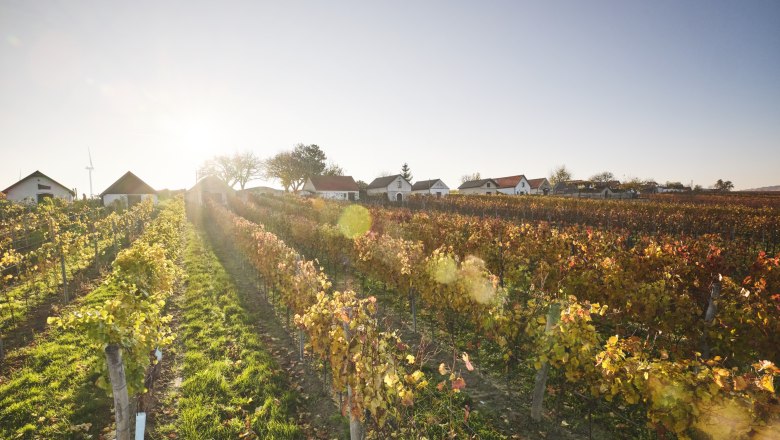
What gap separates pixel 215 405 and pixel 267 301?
17.1 feet

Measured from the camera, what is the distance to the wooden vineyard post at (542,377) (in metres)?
4.93

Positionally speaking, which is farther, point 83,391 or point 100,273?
point 100,273

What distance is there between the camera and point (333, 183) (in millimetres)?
64812

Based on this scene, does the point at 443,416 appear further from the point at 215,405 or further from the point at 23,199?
the point at 23,199

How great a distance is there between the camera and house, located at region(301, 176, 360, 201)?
206 feet

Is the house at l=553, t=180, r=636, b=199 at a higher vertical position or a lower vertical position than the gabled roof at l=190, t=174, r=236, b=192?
lower

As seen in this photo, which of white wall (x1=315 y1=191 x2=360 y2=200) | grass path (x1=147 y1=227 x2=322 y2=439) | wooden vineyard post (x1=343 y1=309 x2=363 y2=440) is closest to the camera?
wooden vineyard post (x1=343 y1=309 x2=363 y2=440)

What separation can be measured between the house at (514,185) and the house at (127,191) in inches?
2530

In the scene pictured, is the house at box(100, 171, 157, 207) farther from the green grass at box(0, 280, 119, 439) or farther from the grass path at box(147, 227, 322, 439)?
the grass path at box(147, 227, 322, 439)

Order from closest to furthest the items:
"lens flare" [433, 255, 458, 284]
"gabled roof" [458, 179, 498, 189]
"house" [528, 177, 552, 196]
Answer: "lens flare" [433, 255, 458, 284] < "gabled roof" [458, 179, 498, 189] < "house" [528, 177, 552, 196]

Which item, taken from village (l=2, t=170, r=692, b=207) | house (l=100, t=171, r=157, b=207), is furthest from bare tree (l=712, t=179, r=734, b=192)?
house (l=100, t=171, r=157, b=207)

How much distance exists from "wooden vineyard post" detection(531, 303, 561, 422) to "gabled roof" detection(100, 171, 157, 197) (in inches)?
2277

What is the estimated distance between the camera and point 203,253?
60.1ft

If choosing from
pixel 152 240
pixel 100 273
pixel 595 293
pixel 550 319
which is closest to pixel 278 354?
pixel 550 319
